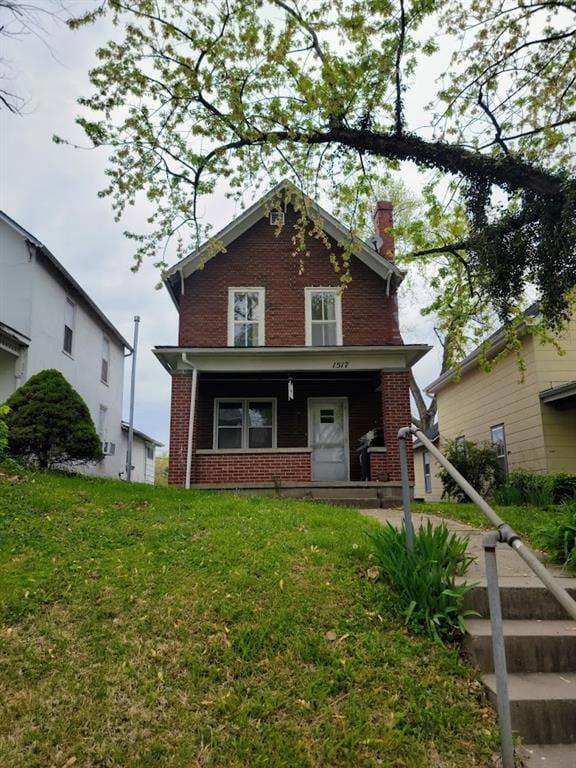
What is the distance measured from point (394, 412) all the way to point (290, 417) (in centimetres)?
310

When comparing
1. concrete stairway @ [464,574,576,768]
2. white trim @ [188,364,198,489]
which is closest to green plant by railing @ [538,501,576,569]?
concrete stairway @ [464,574,576,768]

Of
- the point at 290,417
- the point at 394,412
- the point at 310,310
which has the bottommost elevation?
the point at 394,412


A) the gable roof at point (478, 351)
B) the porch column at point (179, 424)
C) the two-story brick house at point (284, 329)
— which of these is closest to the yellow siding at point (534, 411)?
the gable roof at point (478, 351)

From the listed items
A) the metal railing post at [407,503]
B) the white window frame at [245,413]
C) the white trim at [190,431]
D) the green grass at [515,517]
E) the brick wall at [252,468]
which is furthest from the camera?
the white window frame at [245,413]

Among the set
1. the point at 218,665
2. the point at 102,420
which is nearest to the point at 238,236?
the point at 102,420

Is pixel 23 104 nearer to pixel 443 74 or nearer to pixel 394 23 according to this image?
pixel 394 23

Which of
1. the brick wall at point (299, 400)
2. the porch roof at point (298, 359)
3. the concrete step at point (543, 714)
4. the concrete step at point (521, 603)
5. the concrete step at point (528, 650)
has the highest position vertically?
the porch roof at point (298, 359)

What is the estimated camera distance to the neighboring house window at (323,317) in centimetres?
1368

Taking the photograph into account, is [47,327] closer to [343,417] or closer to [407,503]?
[343,417]

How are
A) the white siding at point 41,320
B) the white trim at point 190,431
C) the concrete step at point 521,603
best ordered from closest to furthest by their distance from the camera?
1. the concrete step at point 521,603
2. the white trim at point 190,431
3. the white siding at point 41,320

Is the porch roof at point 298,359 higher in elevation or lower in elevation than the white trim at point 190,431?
higher

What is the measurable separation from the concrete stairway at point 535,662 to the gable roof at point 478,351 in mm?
7152

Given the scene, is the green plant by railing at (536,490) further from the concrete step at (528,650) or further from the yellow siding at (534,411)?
the concrete step at (528,650)

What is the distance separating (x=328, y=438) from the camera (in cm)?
1384
